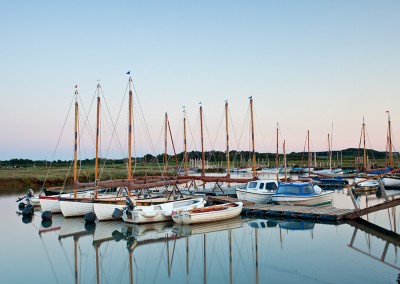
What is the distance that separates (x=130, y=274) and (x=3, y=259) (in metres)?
7.57

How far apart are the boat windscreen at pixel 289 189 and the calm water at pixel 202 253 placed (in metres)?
5.14

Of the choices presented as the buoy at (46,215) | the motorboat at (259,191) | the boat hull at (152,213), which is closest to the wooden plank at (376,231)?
the motorboat at (259,191)

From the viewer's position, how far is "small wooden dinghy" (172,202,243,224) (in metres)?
26.8

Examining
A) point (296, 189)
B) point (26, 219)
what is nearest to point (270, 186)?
point (296, 189)

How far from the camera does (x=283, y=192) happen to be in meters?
33.2

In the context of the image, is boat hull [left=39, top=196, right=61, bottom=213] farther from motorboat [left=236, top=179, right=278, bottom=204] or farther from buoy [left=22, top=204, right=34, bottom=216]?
motorboat [left=236, top=179, right=278, bottom=204]

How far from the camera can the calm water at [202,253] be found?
17.1 metres

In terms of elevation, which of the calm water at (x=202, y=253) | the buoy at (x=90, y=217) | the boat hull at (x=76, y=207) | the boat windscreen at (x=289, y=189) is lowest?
the calm water at (x=202, y=253)

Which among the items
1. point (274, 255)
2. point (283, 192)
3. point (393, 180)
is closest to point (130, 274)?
point (274, 255)

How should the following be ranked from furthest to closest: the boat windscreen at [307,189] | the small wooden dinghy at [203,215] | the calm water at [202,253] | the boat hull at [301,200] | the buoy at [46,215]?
the boat windscreen at [307,189] < the boat hull at [301,200] < the buoy at [46,215] < the small wooden dinghy at [203,215] < the calm water at [202,253]

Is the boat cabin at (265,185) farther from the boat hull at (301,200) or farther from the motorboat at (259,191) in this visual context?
the boat hull at (301,200)

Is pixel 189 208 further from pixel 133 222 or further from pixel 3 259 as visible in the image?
pixel 3 259

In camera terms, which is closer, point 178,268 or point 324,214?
point 178,268

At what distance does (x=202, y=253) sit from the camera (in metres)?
20.8
